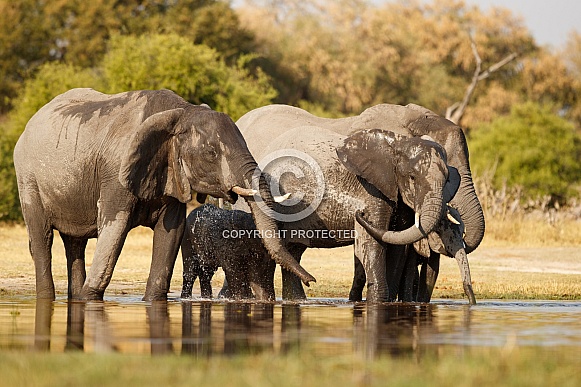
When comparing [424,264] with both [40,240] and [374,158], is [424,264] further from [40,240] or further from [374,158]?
[40,240]

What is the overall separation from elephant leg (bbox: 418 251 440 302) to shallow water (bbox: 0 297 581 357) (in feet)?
6.38

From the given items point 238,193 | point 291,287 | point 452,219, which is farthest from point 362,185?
point 238,193

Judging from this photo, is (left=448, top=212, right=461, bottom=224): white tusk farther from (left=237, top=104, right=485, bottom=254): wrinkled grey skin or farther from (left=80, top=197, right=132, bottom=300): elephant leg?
(left=80, top=197, right=132, bottom=300): elephant leg

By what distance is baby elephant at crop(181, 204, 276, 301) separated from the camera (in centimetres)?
1403

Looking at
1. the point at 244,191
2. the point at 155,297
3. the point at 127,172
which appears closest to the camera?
the point at 244,191

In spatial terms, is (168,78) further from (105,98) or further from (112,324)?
(112,324)

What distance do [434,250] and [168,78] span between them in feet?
69.3

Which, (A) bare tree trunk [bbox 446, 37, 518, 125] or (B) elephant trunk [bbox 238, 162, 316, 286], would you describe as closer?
(B) elephant trunk [bbox 238, 162, 316, 286]

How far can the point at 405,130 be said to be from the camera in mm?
15656

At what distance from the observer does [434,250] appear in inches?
572

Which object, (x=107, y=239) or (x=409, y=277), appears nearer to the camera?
(x=107, y=239)

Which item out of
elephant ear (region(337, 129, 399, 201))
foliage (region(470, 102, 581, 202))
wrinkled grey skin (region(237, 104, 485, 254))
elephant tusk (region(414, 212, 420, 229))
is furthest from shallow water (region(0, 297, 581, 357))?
foliage (region(470, 102, 581, 202))

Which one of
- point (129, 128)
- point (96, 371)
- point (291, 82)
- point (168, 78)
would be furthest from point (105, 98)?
point (291, 82)

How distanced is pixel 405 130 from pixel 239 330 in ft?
22.5
